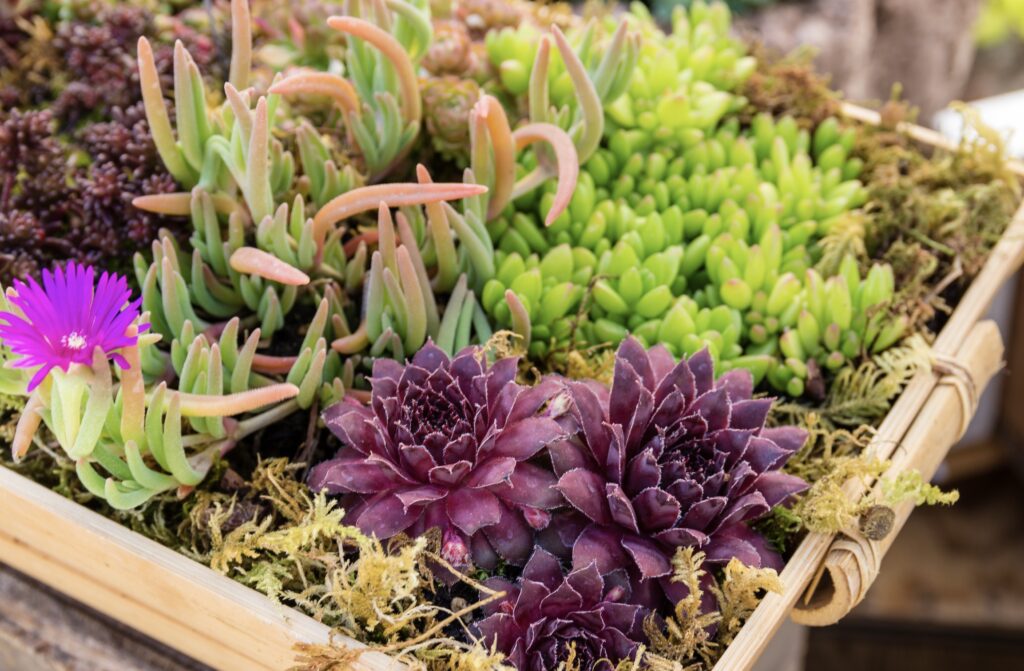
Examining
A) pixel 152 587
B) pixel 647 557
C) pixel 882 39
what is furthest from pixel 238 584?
pixel 882 39

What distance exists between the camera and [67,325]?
2.14 ft

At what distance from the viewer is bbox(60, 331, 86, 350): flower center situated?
65 centimetres

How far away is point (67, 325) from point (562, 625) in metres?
0.40

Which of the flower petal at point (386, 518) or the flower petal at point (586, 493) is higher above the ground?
the flower petal at point (586, 493)

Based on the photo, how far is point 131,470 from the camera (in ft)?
2.42

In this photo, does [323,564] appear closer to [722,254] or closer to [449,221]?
[449,221]

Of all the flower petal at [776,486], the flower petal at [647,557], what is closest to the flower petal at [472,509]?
the flower petal at [647,557]

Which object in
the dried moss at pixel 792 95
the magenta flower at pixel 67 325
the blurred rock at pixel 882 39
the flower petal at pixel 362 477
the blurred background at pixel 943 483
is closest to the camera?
the magenta flower at pixel 67 325

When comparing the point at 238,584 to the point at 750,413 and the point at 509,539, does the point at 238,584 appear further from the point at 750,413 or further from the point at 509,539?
the point at 750,413

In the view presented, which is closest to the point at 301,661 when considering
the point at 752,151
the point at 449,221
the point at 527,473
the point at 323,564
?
the point at 323,564

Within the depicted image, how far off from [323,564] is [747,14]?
1.93 metres

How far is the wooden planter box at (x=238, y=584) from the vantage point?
726 mm

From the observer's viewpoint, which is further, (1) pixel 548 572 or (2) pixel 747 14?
(2) pixel 747 14

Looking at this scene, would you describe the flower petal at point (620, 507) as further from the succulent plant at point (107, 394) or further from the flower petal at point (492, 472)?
the succulent plant at point (107, 394)
